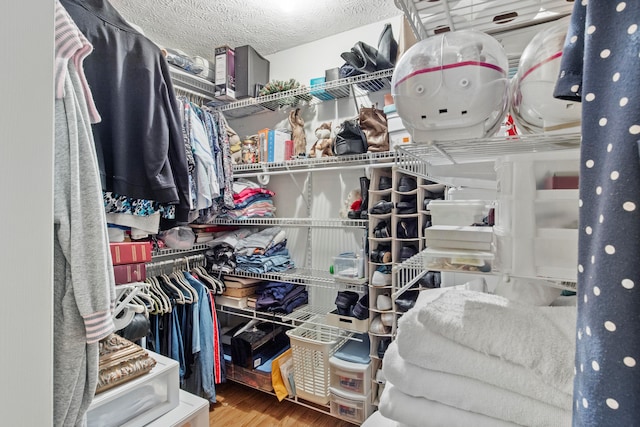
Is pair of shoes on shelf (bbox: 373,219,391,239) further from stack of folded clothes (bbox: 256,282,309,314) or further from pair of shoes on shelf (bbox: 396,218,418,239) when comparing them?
stack of folded clothes (bbox: 256,282,309,314)

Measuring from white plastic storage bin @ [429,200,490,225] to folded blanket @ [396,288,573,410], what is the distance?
0.64 ft

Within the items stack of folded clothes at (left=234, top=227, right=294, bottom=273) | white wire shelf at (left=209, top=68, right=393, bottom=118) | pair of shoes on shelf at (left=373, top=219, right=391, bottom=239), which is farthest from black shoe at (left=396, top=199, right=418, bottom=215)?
stack of folded clothes at (left=234, top=227, right=294, bottom=273)

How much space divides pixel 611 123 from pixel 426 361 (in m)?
0.41

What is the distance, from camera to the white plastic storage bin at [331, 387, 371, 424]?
159 centimetres

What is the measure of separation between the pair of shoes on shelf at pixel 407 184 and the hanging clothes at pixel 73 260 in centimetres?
130

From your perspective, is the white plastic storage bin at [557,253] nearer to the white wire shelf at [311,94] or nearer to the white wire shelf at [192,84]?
the white wire shelf at [311,94]

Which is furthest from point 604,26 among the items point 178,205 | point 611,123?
point 178,205

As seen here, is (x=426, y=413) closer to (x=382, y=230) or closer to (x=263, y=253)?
(x=382, y=230)

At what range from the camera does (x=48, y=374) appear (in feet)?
1.63

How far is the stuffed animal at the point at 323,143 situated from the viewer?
1.87 meters

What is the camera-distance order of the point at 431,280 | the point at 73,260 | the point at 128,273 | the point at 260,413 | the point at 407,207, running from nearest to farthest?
1. the point at 73,260
2. the point at 128,273
3. the point at 431,280
4. the point at 407,207
5. the point at 260,413

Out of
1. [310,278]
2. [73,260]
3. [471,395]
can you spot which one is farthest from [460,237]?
[310,278]

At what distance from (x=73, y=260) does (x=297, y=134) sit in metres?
1.56

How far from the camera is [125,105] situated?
3.85 ft
